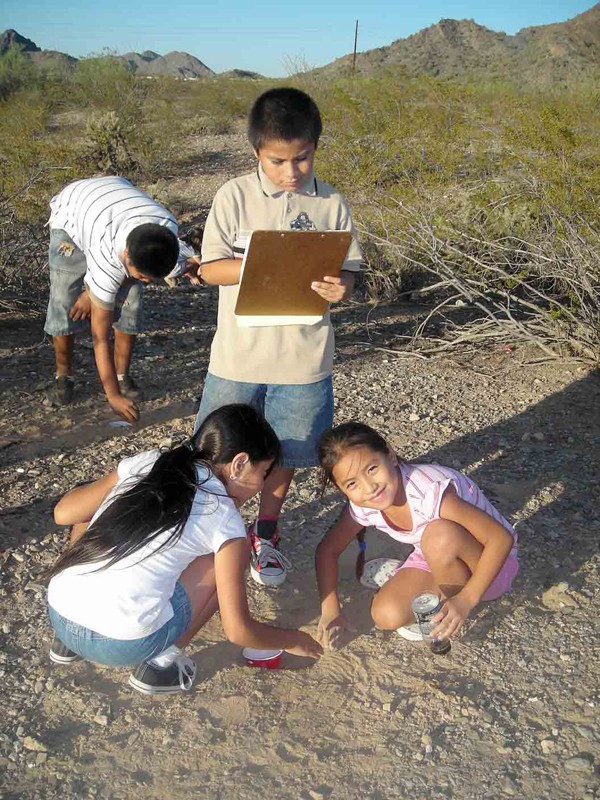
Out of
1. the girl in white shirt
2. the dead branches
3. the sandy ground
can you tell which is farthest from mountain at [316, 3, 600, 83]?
the girl in white shirt

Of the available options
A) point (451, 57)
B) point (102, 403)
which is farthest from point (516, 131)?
point (451, 57)

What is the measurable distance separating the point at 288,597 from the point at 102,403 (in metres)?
1.91

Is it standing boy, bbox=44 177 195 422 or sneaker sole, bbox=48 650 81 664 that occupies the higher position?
standing boy, bbox=44 177 195 422

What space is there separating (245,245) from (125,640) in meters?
1.24

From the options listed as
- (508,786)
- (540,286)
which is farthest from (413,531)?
(540,286)

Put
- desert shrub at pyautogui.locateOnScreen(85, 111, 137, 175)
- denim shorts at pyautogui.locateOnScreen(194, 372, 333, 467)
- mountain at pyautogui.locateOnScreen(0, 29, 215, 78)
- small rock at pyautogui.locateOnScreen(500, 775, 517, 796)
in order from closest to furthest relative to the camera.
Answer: small rock at pyautogui.locateOnScreen(500, 775, 517, 796)
denim shorts at pyautogui.locateOnScreen(194, 372, 333, 467)
desert shrub at pyautogui.locateOnScreen(85, 111, 137, 175)
mountain at pyautogui.locateOnScreen(0, 29, 215, 78)

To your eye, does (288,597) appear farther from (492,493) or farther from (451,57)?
(451,57)

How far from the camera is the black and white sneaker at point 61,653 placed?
235 centimetres

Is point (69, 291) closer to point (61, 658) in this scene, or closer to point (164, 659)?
point (61, 658)

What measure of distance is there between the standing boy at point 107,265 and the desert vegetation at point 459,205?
135 cm

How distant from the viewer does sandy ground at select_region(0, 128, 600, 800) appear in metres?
2.03

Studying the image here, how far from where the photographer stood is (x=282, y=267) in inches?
96.3

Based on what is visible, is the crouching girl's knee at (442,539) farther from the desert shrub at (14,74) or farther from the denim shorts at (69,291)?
the desert shrub at (14,74)

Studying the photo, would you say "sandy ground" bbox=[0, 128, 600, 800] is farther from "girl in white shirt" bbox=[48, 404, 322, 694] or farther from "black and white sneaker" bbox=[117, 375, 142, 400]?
"black and white sneaker" bbox=[117, 375, 142, 400]
